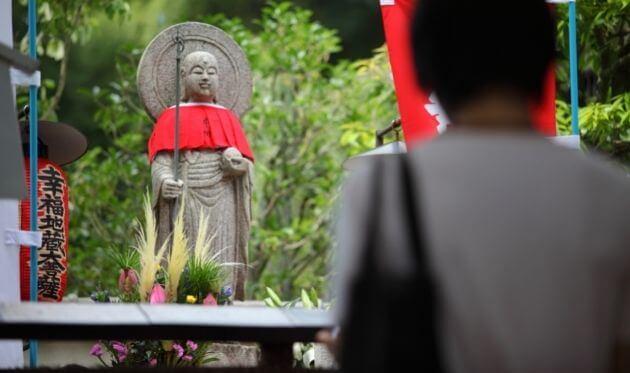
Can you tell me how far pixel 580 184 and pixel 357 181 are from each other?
13.1 inches

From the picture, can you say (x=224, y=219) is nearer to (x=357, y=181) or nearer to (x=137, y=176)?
(x=137, y=176)

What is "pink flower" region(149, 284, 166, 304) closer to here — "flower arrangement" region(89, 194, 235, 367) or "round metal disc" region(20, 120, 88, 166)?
"flower arrangement" region(89, 194, 235, 367)

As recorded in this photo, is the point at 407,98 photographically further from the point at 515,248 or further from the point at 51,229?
the point at 515,248

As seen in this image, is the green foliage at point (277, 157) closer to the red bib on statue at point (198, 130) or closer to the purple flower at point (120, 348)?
the red bib on statue at point (198, 130)

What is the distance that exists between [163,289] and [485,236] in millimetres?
5168

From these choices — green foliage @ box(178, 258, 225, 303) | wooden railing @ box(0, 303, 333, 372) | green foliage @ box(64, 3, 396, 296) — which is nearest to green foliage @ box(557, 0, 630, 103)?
green foliage @ box(64, 3, 396, 296)

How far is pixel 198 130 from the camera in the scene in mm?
8391

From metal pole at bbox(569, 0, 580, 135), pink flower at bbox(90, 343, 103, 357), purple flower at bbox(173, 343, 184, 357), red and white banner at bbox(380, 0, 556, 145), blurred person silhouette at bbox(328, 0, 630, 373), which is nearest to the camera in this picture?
blurred person silhouette at bbox(328, 0, 630, 373)

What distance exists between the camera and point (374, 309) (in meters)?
1.94

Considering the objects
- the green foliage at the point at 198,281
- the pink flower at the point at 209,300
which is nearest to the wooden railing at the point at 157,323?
the pink flower at the point at 209,300

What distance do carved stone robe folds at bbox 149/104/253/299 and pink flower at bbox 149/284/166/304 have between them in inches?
58.6

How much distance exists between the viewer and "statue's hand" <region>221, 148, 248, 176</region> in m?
8.40

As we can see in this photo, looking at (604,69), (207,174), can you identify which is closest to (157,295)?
(207,174)

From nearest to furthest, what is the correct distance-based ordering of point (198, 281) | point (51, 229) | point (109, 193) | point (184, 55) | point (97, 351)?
point (97, 351) < point (198, 281) < point (51, 229) < point (184, 55) < point (109, 193)
